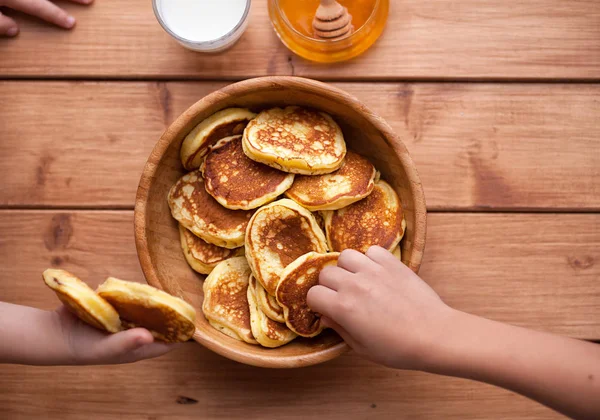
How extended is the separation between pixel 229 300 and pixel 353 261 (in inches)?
8.7

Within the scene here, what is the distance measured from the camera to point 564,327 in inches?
41.6

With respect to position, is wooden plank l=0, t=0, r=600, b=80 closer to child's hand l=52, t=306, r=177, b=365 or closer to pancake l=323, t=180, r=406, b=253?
pancake l=323, t=180, r=406, b=253

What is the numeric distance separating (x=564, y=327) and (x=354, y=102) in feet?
1.89

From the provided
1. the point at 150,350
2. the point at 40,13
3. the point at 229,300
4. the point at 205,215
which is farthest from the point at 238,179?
the point at 40,13

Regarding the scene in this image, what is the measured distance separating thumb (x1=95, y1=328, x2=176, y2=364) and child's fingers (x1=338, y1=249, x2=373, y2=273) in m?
0.29

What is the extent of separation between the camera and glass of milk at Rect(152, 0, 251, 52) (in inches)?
40.7

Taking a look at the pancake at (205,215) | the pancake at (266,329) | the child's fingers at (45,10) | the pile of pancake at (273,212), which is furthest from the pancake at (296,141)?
the child's fingers at (45,10)

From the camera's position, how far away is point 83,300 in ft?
2.48

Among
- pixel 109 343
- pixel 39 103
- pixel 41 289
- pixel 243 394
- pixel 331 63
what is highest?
pixel 331 63

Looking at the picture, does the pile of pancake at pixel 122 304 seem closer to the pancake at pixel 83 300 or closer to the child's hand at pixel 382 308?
the pancake at pixel 83 300

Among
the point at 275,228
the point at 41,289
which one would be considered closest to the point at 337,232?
the point at 275,228

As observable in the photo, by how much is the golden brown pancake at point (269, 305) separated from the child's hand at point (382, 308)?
0.20 feet

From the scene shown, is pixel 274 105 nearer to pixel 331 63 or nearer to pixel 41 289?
pixel 331 63

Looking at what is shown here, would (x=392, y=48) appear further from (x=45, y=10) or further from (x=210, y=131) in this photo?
(x=45, y=10)
